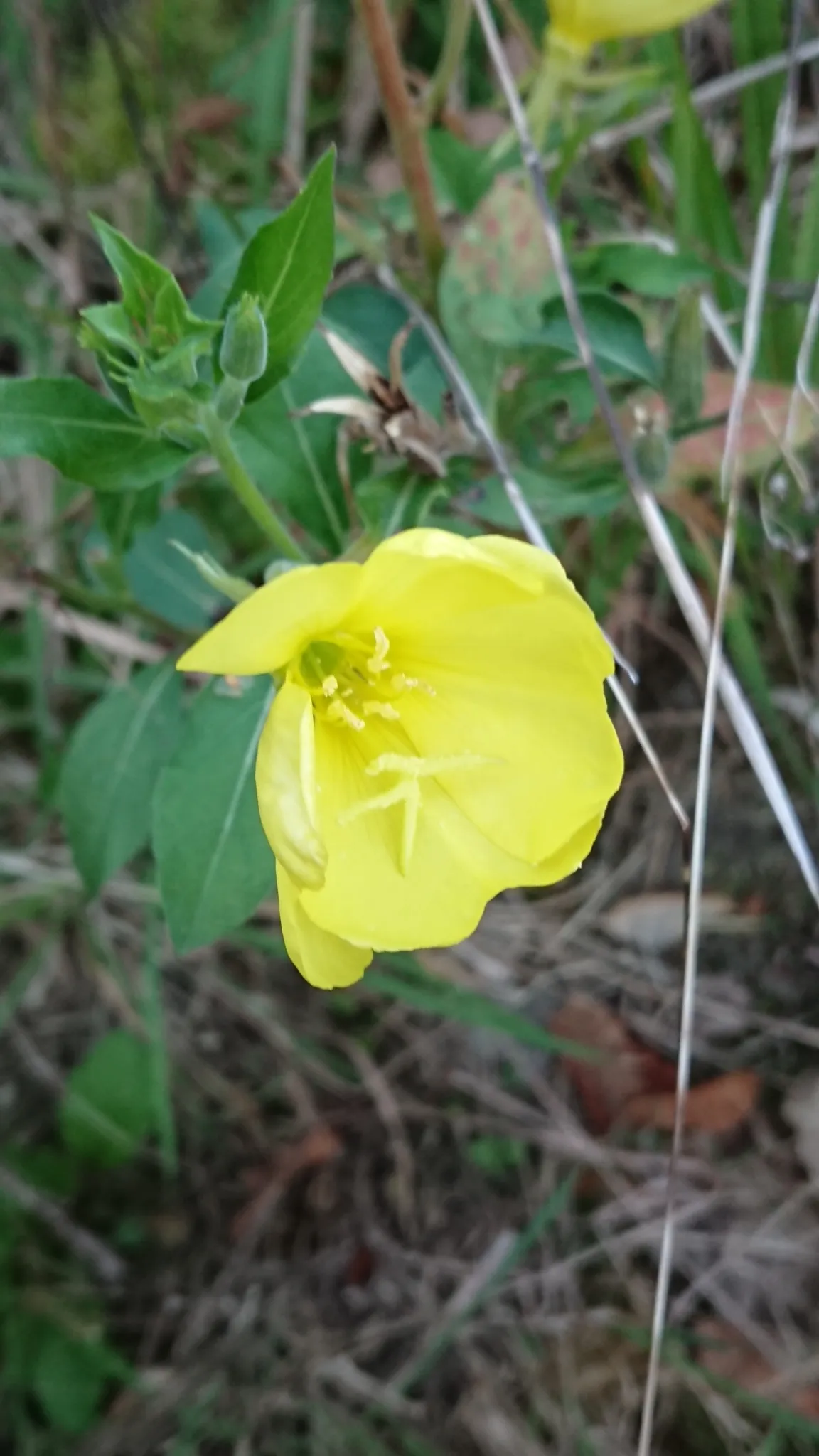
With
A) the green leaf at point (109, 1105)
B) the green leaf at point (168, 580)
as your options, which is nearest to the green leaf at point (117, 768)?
the green leaf at point (168, 580)

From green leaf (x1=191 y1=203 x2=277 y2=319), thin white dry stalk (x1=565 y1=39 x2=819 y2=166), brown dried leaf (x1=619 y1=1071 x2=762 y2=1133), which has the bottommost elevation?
brown dried leaf (x1=619 y1=1071 x2=762 y2=1133)

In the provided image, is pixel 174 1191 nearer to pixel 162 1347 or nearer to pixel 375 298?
pixel 162 1347

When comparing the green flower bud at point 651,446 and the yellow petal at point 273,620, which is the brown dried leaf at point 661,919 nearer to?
the green flower bud at point 651,446

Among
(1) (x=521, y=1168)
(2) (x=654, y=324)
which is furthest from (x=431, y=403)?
(1) (x=521, y=1168)

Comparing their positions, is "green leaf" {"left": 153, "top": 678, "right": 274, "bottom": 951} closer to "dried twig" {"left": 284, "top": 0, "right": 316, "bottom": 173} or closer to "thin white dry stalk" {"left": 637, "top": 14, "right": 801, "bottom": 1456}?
"thin white dry stalk" {"left": 637, "top": 14, "right": 801, "bottom": 1456}

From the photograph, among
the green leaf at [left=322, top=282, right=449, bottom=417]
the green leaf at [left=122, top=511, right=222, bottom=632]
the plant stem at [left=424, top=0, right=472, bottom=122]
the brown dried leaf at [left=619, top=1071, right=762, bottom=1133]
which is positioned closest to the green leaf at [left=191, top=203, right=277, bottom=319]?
the green leaf at [left=322, top=282, right=449, bottom=417]

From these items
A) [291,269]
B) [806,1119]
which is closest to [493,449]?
[291,269]
